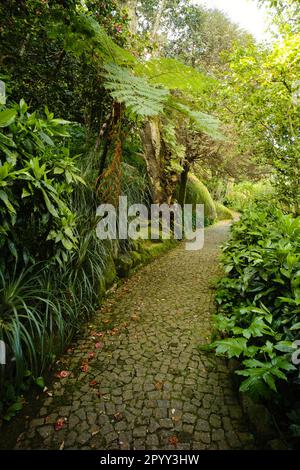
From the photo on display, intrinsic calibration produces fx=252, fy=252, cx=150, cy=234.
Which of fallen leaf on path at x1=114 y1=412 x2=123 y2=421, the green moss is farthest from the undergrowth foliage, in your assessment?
the green moss

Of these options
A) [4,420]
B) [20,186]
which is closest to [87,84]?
[20,186]

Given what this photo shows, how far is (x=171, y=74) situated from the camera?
2.99m

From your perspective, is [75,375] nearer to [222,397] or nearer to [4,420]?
[4,420]

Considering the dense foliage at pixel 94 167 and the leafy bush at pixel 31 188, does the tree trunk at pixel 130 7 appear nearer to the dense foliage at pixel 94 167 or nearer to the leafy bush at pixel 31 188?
the dense foliage at pixel 94 167

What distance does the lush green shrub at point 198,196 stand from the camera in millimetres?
10552

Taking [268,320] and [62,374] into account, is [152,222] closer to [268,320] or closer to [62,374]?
[62,374]

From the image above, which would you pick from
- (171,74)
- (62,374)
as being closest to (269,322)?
(62,374)

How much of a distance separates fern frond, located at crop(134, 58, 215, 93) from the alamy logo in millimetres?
1738

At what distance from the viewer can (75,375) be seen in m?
2.21

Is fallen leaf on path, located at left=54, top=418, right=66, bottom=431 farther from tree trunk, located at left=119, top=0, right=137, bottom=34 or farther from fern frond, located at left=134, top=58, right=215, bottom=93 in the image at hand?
tree trunk, located at left=119, top=0, right=137, bottom=34

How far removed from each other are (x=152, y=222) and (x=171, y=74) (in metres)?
4.19

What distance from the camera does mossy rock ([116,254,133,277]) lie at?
4.27 meters

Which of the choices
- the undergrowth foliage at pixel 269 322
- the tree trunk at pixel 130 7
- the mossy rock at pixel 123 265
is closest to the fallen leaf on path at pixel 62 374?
the undergrowth foliage at pixel 269 322
